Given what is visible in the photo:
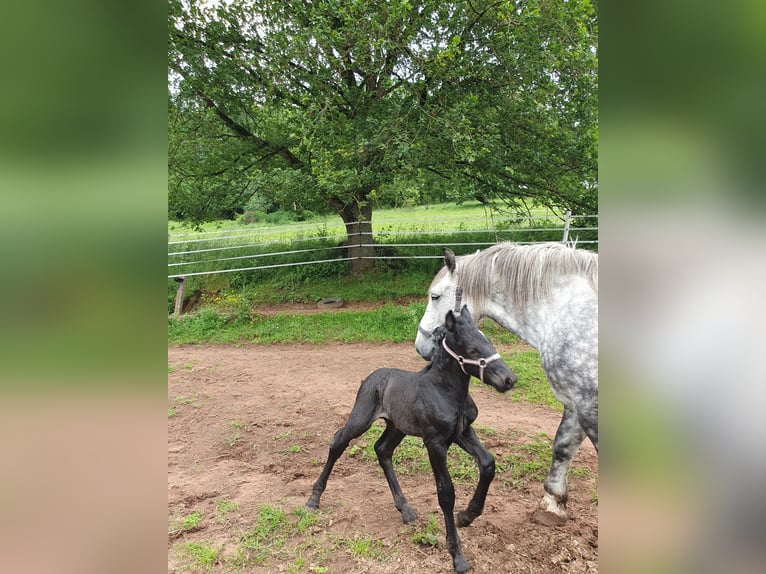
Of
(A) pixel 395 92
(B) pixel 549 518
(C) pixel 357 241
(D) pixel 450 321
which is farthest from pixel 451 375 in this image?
(C) pixel 357 241

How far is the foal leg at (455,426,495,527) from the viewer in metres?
2.57

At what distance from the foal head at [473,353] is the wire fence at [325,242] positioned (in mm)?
7162

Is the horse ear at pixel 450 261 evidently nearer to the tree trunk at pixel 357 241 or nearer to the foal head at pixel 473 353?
the foal head at pixel 473 353

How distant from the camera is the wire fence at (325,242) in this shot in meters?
10.0

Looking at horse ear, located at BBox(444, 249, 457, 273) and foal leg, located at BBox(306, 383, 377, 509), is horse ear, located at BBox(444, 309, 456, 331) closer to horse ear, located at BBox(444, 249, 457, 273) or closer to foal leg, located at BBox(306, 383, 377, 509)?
horse ear, located at BBox(444, 249, 457, 273)

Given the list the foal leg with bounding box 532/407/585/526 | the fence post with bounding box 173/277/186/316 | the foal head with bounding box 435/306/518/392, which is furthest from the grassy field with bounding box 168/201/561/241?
the foal head with bounding box 435/306/518/392

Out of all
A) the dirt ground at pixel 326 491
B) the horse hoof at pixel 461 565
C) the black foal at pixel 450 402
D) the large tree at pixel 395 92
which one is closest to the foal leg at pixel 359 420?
the black foal at pixel 450 402

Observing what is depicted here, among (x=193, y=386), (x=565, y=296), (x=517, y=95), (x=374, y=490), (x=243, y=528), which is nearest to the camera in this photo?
(x=565, y=296)

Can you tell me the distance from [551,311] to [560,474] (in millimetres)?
1157
